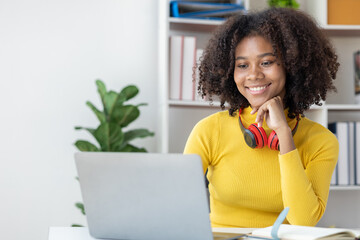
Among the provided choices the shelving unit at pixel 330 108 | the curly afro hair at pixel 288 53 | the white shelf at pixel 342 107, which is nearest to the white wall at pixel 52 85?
the shelving unit at pixel 330 108

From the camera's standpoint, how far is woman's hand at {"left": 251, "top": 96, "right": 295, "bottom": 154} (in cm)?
135

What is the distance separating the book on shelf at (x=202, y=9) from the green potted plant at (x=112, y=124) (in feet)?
1.47

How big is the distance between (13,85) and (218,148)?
1427mm

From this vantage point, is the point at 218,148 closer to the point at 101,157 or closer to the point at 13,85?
the point at 101,157

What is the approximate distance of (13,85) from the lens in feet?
8.41

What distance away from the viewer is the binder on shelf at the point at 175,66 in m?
2.46

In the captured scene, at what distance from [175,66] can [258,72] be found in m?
1.00

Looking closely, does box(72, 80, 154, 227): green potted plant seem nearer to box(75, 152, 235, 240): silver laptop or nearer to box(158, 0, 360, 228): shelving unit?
box(158, 0, 360, 228): shelving unit

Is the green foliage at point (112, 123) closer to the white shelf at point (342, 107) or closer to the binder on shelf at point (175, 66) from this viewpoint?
A: the binder on shelf at point (175, 66)

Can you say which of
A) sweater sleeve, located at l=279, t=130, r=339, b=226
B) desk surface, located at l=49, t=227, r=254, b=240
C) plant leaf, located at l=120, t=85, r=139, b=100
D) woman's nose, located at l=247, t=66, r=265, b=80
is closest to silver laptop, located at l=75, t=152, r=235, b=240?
desk surface, located at l=49, t=227, r=254, b=240

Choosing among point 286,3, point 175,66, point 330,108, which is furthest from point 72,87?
point 330,108

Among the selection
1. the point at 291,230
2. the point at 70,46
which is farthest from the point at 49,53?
the point at 291,230

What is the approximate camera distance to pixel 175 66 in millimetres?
2463

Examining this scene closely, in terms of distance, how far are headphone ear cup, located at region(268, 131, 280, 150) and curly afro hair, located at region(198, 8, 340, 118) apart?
0.61ft
